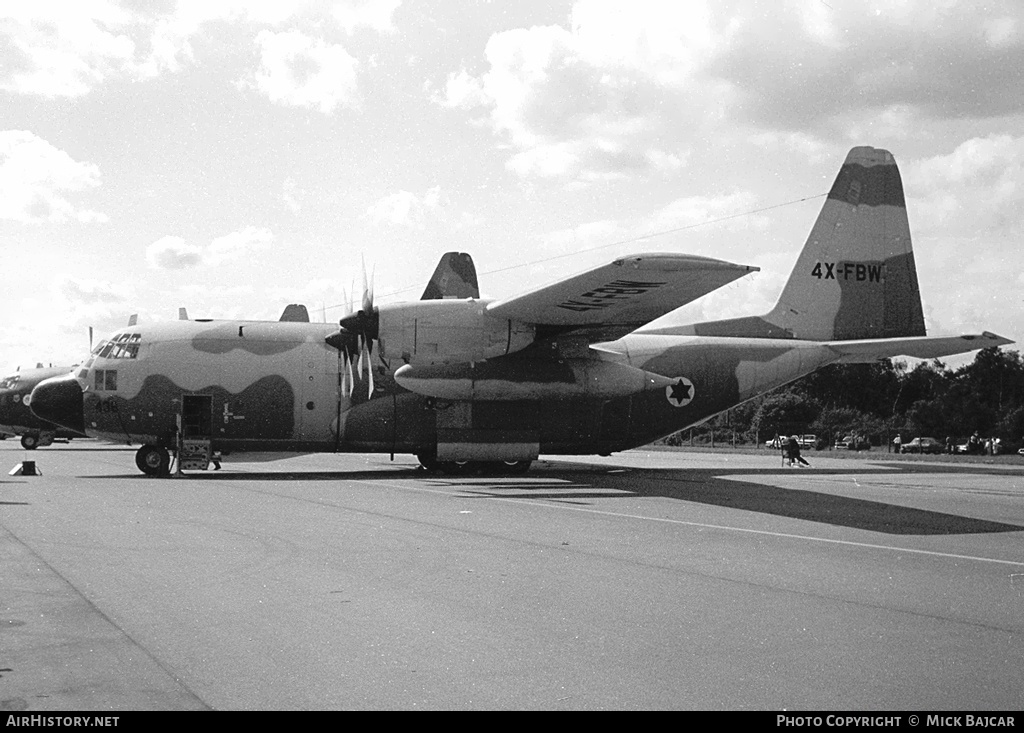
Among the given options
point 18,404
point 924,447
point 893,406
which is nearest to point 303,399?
point 18,404

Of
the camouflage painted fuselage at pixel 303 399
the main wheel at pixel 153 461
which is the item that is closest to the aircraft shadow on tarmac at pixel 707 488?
the main wheel at pixel 153 461

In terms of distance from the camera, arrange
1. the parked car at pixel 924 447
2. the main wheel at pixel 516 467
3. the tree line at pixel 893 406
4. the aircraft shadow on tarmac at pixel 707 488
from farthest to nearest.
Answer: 1. the parked car at pixel 924 447
2. the tree line at pixel 893 406
3. the main wheel at pixel 516 467
4. the aircraft shadow on tarmac at pixel 707 488

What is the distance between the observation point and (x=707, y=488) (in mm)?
20734

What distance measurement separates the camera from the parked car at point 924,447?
225 ft

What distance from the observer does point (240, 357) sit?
24.2m

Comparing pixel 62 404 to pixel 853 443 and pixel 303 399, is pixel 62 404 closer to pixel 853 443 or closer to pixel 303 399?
pixel 303 399

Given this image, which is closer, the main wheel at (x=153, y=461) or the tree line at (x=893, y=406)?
the main wheel at (x=153, y=461)

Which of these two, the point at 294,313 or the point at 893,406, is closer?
the point at 294,313

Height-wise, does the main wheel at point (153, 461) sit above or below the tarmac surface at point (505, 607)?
above

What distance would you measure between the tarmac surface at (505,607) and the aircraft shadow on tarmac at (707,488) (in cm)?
20

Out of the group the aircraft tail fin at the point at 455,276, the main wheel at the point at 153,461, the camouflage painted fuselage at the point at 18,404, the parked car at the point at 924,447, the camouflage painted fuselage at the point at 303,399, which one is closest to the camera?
the main wheel at the point at 153,461

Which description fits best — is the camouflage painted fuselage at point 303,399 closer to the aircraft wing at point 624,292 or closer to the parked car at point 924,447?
the aircraft wing at point 624,292

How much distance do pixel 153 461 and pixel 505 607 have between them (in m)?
18.4

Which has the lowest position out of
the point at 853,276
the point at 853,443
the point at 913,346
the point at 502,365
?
the point at 853,443
